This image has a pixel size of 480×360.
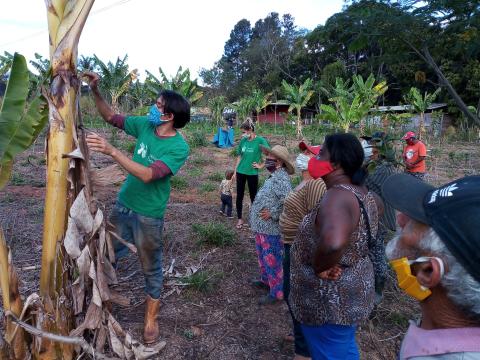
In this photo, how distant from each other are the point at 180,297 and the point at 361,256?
2.21 m

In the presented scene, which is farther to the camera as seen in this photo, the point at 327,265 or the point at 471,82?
the point at 471,82

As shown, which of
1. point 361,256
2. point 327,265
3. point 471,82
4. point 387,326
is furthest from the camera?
point 471,82

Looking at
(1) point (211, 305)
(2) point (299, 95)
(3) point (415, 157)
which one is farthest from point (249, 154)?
(2) point (299, 95)

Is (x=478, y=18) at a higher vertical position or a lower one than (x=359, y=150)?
higher

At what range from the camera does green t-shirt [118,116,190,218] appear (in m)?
2.90

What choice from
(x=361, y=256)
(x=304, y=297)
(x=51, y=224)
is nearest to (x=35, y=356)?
(x=51, y=224)

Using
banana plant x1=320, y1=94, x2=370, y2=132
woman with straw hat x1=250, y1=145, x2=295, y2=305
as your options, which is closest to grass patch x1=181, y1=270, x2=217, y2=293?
woman with straw hat x1=250, y1=145, x2=295, y2=305

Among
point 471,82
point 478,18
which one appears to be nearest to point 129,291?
point 478,18

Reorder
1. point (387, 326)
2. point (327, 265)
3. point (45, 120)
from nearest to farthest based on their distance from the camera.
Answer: point (327, 265) < point (45, 120) < point (387, 326)

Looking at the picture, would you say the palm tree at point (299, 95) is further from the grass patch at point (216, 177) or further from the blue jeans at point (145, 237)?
the blue jeans at point (145, 237)

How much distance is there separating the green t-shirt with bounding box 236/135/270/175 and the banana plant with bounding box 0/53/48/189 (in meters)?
3.99

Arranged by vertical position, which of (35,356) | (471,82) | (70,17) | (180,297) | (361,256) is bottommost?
(180,297)

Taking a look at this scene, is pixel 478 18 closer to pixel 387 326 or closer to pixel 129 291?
pixel 387 326

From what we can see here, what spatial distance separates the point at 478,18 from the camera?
2.96 m
